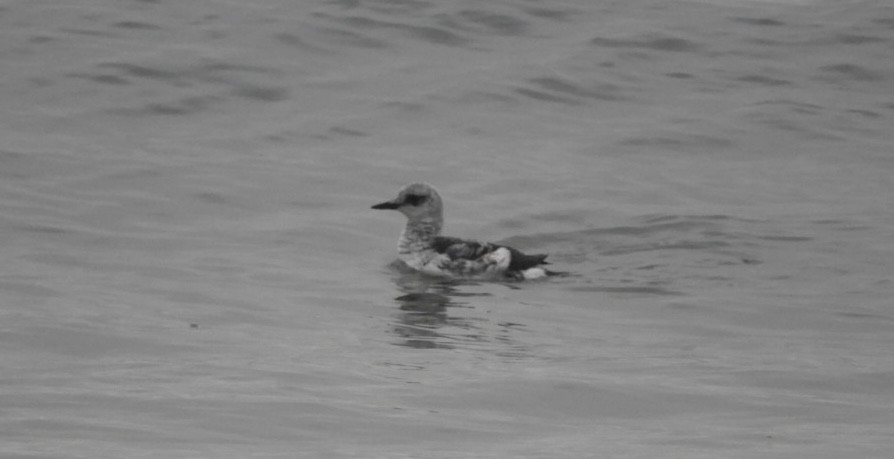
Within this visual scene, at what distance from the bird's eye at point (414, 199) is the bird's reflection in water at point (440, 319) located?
1217 mm

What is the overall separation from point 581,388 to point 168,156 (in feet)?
30.3

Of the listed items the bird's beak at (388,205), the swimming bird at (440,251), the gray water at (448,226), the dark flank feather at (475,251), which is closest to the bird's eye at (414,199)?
the swimming bird at (440,251)

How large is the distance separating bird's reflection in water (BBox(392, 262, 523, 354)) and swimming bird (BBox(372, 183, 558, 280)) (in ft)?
0.68

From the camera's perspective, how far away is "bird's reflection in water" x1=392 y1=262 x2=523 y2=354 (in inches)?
419

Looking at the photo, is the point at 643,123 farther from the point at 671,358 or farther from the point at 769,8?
the point at 671,358

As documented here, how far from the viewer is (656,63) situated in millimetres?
22234

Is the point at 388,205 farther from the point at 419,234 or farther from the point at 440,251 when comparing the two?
the point at 440,251

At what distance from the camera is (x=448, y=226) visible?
642 inches

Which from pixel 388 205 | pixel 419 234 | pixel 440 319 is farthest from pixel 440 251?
pixel 440 319

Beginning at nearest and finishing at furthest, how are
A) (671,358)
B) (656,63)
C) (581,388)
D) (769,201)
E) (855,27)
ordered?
1. (581,388)
2. (671,358)
3. (769,201)
4. (656,63)
5. (855,27)

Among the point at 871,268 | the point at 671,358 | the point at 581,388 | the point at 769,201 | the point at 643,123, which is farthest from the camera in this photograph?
the point at 643,123

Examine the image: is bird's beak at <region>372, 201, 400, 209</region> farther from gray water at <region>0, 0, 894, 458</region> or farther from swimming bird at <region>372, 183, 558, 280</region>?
gray water at <region>0, 0, 894, 458</region>

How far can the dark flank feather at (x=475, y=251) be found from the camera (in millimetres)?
13922

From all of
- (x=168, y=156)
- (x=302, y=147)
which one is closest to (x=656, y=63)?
(x=302, y=147)
